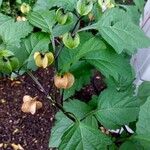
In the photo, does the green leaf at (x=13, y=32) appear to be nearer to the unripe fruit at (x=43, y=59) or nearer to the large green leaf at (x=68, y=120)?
the unripe fruit at (x=43, y=59)

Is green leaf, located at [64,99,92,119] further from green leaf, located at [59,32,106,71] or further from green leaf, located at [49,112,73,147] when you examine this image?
green leaf, located at [59,32,106,71]

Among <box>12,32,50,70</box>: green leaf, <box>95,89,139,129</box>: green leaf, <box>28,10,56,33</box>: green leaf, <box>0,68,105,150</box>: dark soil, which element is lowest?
<box>0,68,105,150</box>: dark soil

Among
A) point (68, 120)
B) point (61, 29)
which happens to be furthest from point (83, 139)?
point (61, 29)

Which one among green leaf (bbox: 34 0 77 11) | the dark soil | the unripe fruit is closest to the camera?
the unripe fruit

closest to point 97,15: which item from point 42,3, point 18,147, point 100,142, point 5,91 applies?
point 42,3

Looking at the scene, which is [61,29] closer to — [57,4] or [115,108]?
[57,4]

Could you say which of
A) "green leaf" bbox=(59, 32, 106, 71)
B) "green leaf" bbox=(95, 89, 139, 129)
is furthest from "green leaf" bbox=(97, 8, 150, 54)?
"green leaf" bbox=(95, 89, 139, 129)

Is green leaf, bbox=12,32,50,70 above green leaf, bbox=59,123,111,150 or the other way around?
above

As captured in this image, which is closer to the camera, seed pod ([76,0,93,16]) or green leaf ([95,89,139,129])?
seed pod ([76,0,93,16])
